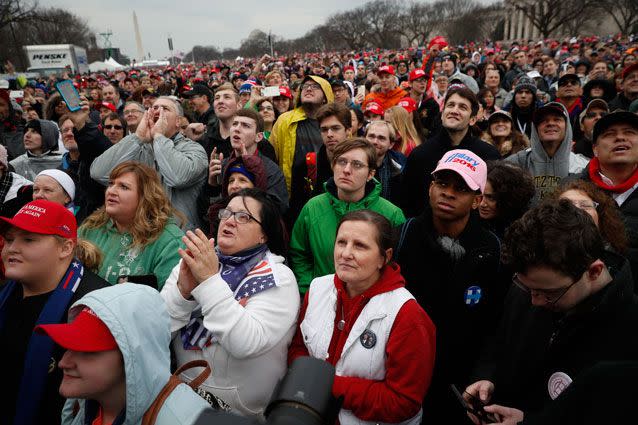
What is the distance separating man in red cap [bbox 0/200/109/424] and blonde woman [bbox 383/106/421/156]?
3876 mm

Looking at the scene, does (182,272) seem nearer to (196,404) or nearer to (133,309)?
(133,309)

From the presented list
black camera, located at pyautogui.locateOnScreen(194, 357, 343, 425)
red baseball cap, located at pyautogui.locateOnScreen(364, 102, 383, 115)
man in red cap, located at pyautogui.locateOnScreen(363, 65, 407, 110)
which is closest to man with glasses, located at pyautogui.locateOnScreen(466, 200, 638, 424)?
black camera, located at pyautogui.locateOnScreen(194, 357, 343, 425)

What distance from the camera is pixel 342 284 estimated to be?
89.2 inches

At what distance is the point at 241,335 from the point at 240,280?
16.5 inches

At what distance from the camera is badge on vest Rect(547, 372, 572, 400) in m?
1.62

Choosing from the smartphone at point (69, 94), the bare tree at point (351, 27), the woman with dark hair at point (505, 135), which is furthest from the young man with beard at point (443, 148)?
the bare tree at point (351, 27)

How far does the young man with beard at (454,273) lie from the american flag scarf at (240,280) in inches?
36.4

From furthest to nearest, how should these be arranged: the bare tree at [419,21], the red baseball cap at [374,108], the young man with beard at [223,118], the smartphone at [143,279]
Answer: the bare tree at [419,21] → the red baseball cap at [374,108] → the young man with beard at [223,118] → the smartphone at [143,279]

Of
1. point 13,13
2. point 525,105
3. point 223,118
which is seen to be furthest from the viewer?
point 13,13

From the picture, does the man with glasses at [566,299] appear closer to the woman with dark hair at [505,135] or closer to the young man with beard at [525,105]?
the woman with dark hair at [505,135]

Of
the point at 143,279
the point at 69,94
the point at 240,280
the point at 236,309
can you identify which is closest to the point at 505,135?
the point at 240,280

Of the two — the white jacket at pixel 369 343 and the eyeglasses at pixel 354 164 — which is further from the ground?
the eyeglasses at pixel 354 164

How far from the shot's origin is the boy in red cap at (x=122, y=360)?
149cm

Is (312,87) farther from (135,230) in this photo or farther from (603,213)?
(603,213)
